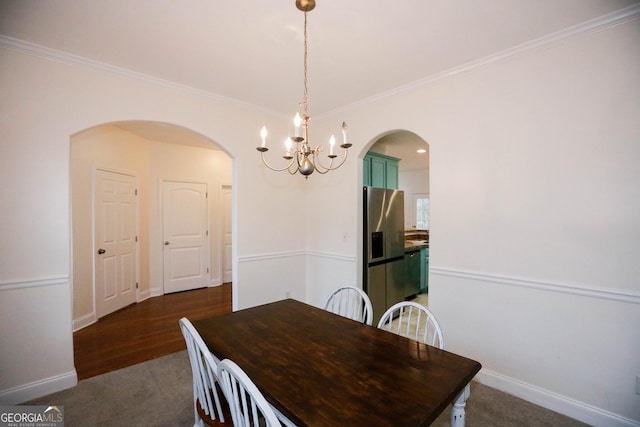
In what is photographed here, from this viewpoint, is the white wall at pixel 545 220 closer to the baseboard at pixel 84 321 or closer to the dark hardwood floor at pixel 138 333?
the dark hardwood floor at pixel 138 333

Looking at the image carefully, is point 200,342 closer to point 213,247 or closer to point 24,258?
point 24,258

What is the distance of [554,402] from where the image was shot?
1.98 meters

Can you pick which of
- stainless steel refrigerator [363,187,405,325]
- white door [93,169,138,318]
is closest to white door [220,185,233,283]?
white door [93,169,138,318]

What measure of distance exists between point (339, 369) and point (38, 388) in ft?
8.25

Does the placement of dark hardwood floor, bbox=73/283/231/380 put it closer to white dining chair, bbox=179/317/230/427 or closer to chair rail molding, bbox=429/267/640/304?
white dining chair, bbox=179/317/230/427

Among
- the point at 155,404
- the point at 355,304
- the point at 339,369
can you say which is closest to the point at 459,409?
the point at 339,369

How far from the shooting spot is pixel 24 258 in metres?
2.09

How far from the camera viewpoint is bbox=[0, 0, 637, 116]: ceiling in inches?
66.9

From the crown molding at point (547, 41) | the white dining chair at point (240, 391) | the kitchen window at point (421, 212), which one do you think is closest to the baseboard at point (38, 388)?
the white dining chair at point (240, 391)

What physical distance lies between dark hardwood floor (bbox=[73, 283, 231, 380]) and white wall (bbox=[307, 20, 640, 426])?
299 cm

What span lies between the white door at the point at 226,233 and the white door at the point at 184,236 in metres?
0.36

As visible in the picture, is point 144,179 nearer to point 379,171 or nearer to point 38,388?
point 38,388

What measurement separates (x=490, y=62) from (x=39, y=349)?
4299 mm

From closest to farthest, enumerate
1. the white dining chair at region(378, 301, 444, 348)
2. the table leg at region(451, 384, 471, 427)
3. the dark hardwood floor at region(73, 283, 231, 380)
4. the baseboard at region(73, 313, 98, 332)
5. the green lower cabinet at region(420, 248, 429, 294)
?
the table leg at region(451, 384, 471, 427), the white dining chair at region(378, 301, 444, 348), the dark hardwood floor at region(73, 283, 231, 380), the baseboard at region(73, 313, 98, 332), the green lower cabinet at region(420, 248, 429, 294)
